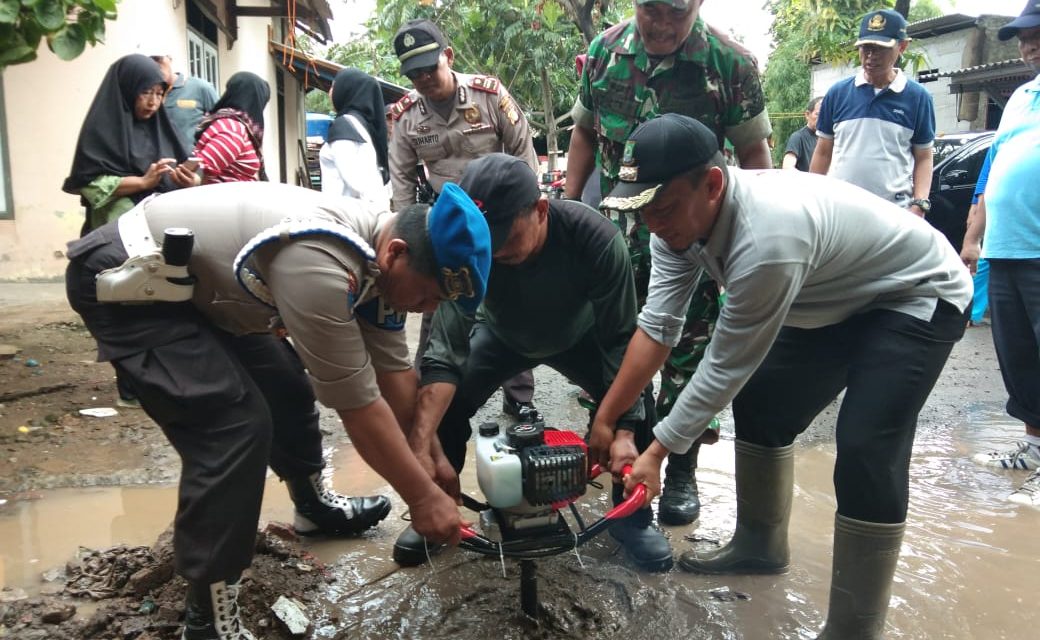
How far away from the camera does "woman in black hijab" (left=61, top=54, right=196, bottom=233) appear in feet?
12.6

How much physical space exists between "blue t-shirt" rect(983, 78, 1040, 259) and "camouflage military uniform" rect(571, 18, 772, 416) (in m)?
1.25

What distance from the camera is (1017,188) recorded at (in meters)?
3.50

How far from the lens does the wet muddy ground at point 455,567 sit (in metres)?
2.42

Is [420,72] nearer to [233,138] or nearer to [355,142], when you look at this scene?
[355,142]

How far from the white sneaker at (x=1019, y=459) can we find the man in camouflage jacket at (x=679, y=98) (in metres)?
1.64

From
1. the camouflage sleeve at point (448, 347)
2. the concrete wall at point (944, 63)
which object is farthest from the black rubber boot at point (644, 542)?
the concrete wall at point (944, 63)

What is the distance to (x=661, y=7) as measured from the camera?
3027 mm

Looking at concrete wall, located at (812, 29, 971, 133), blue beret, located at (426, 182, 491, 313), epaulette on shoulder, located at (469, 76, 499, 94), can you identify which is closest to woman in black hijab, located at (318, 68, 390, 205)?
epaulette on shoulder, located at (469, 76, 499, 94)

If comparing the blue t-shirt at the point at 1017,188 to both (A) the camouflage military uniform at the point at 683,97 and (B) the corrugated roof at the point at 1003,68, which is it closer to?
(A) the camouflage military uniform at the point at 683,97

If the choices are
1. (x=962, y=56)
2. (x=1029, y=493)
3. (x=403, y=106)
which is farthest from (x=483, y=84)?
(x=962, y=56)

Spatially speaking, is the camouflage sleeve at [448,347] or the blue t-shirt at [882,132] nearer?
the camouflage sleeve at [448,347]

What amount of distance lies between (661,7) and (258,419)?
7.25 ft

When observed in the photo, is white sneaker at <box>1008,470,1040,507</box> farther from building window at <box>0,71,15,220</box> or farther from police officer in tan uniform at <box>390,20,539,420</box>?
building window at <box>0,71,15,220</box>

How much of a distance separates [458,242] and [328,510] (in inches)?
62.4
